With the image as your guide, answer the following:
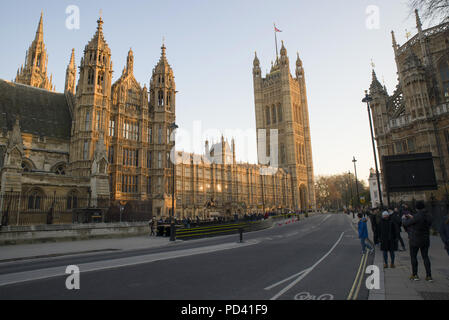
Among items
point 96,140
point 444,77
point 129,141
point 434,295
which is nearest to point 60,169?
point 96,140

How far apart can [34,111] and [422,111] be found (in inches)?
1900

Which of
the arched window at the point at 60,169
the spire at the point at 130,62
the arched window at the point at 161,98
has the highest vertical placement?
the spire at the point at 130,62

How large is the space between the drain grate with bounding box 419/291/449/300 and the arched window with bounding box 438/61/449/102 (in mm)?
34420

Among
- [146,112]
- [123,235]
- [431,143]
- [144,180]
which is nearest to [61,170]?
[144,180]

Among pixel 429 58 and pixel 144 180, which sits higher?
pixel 429 58

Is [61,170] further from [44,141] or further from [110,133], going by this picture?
[110,133]

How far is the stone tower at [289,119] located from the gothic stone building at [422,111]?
52.9 m

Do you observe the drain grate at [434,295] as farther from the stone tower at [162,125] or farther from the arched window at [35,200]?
the stone tower at [162,125]

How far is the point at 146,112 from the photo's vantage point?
3912 centimetres

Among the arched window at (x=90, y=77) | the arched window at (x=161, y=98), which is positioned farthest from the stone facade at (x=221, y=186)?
the arched window at (x=90, y=77)

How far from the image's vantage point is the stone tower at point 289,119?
91625 mm

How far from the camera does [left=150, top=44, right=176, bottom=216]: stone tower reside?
123ft

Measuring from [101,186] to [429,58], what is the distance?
42.6m

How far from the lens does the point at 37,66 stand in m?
58.8
